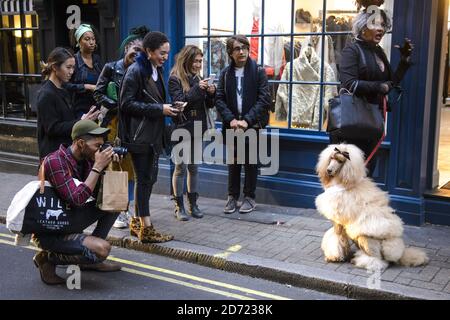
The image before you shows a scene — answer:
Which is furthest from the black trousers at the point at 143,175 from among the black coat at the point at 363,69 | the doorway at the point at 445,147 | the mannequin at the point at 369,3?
the doorway at the point at 445,147

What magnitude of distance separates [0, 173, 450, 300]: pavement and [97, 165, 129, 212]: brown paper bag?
46.2 inches

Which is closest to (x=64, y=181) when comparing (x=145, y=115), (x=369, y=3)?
(x=145, y=115)

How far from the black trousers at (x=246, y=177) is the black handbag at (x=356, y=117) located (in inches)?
64.8

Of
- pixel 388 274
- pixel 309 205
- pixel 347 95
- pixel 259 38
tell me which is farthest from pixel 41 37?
pixel 388 274

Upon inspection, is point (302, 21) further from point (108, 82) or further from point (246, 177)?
point (108, 82)

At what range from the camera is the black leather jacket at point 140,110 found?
5074 mm

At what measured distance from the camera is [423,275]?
174 inches

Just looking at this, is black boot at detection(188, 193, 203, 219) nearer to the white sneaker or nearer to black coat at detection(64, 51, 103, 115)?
the white sneaker

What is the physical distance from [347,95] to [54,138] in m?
2.82

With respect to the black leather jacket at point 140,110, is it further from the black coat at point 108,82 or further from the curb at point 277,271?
the curb at point 277,271

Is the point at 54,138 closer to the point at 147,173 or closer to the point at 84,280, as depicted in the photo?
the point at 147,173

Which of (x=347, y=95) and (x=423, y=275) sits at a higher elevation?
(x=347, y=95)
